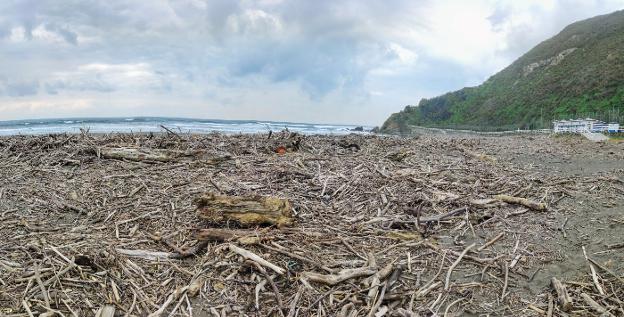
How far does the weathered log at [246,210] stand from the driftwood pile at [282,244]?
16 mm

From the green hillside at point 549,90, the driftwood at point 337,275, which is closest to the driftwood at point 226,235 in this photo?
the driftwood at point 337,275

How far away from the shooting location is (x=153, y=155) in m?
7.87

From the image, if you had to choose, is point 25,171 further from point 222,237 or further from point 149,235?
point 222,237

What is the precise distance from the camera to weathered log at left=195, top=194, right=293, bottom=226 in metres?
4.69

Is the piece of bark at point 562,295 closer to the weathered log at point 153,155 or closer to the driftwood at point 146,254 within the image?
the driftwood at point 146,254

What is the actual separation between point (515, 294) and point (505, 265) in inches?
16.1

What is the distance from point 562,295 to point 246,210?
324 cm

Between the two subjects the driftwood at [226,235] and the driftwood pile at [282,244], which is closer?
the driftwood pile at [282,244]

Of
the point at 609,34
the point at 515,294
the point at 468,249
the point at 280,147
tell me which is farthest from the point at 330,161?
the point at 609,34

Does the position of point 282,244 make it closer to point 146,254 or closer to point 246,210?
point 246,210

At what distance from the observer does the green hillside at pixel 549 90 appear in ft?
186

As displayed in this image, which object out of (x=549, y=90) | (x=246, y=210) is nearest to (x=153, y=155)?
(x=246, y=210)

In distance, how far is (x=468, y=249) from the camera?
4602 mm

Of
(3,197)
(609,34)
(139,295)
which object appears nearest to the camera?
(139,295)
